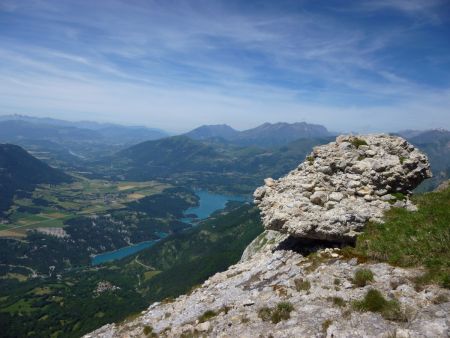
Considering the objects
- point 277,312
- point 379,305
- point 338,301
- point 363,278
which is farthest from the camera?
point 363,278

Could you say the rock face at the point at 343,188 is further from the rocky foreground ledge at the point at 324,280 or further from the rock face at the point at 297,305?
the rock face at the point at 297,305

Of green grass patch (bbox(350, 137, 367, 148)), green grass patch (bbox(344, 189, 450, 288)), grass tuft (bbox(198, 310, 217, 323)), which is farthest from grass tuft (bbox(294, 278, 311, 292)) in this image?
green grass patch (bbox(350, 137, 367, 148))

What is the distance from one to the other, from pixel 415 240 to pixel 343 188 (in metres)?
6.65

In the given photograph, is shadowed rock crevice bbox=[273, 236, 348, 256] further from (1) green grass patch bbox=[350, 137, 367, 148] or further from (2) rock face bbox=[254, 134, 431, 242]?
(1) green grass patch bbox=[350, 137, 367, 148]

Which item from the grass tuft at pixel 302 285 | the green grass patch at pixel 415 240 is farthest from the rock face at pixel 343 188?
the grass tuft at pixel 302 285

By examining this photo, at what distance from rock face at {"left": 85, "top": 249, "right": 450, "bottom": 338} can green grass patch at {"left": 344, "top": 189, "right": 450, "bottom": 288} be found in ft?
2.28

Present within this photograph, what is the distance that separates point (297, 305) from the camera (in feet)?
53.8

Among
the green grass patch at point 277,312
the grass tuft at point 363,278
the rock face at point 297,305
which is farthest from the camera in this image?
the grass tuft at point 363,278

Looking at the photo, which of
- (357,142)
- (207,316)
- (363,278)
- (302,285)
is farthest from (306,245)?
(357,142)

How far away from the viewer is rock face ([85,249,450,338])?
13.5m

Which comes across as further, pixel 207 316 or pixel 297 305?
pixel 207 316

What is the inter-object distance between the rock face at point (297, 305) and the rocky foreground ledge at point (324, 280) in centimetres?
5

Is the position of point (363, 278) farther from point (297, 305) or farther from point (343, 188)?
point (343, 188)

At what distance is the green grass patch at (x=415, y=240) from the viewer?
16234mm
